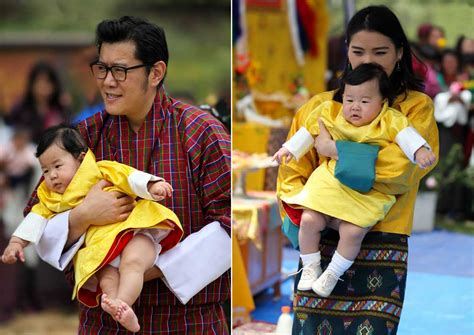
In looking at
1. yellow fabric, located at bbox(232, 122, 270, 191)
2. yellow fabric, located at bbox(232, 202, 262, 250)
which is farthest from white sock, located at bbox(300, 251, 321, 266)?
yellow fabric, located at bbox(232, 122, 270, 191)

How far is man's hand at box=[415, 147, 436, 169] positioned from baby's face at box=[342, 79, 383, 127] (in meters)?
0.22

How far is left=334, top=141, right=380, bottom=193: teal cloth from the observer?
9.89ft

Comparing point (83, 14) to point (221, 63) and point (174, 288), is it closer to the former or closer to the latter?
point (221, 63)

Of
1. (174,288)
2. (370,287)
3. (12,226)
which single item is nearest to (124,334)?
(174,288)

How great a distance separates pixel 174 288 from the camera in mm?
3139

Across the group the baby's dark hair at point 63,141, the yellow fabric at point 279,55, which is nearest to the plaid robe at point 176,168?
the baby's dark hair at point 63,141

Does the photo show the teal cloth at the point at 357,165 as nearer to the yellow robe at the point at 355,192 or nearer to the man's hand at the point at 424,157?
the yellow robe at the point at 355,192

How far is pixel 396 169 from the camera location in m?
3.00

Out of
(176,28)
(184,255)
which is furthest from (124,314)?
(176,28)

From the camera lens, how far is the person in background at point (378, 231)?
3.12m

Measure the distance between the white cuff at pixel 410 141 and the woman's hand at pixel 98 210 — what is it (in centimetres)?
96

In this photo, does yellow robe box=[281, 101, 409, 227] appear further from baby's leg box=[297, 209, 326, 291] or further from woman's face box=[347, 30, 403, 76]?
woman's face box=[347, 30, 403, 76]

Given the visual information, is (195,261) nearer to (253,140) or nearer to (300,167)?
(300,167)

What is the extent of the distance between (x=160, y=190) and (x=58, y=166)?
0.43 metres
